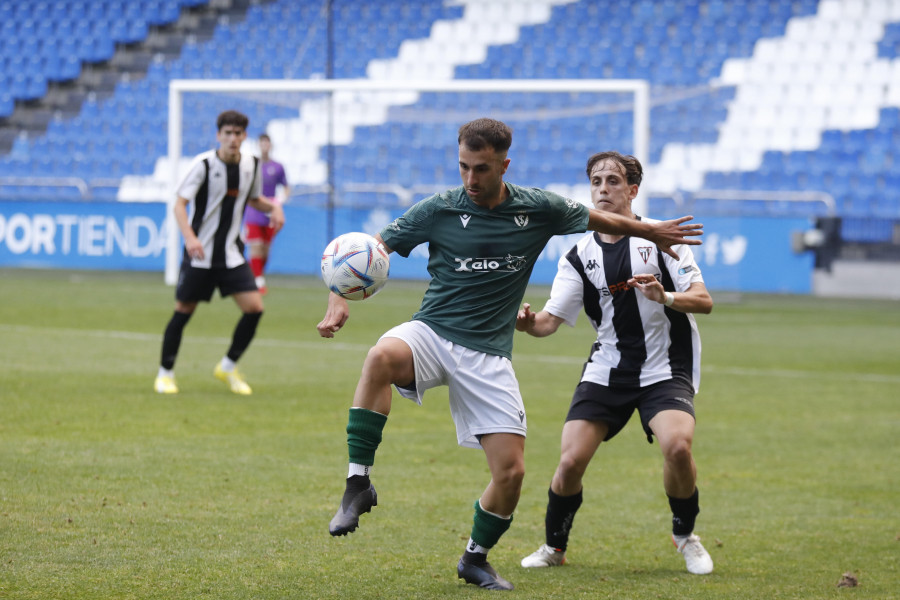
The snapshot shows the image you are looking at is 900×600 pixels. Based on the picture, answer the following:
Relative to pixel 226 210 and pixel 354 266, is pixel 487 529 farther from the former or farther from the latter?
pixel 226 210

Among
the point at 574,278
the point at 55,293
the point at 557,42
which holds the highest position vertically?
the point at 557,42

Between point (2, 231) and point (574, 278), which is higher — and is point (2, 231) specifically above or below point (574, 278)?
below

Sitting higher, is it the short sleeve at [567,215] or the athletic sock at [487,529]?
the short sleeve at [567,215]

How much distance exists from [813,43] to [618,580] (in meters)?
20.0

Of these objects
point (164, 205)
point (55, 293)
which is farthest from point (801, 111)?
point (55, 293)

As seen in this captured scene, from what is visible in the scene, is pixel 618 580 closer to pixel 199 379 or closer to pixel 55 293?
pixel 199 379

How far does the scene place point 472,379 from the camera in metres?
4.56

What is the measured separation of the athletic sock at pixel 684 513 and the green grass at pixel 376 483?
175 millimetres

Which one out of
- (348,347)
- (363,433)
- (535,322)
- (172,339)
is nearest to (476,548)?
(363,433)

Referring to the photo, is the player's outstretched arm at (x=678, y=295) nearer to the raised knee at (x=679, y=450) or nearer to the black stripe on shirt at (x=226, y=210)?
the raised knee at (x=679, y=450)

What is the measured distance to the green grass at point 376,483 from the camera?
15.1 feet

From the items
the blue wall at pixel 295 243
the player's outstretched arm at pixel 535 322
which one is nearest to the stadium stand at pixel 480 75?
the blue wall at pixel 295 243

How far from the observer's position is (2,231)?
2300cm

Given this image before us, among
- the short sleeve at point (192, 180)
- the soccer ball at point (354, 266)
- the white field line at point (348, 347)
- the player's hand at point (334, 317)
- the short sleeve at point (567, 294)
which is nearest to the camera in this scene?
the player's hand at point (334, 317)
